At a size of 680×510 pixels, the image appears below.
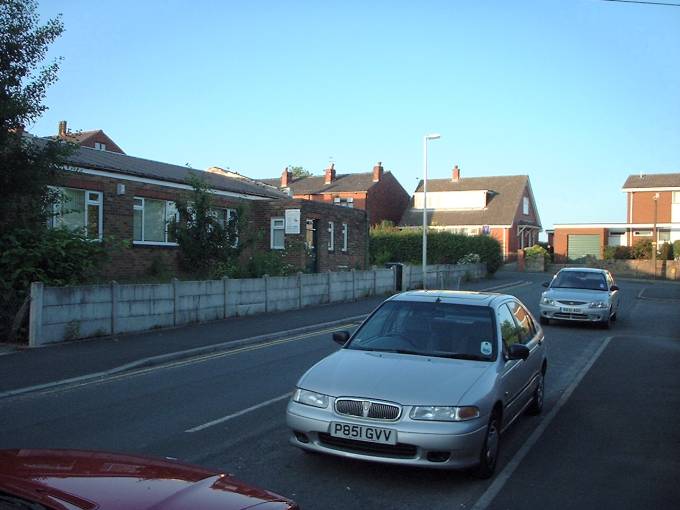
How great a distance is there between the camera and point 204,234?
19.2 metres

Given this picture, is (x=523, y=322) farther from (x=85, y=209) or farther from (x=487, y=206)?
(x=487, y=206)

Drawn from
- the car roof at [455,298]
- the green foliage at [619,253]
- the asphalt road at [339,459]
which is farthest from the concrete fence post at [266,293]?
the green foliage at [619,253]

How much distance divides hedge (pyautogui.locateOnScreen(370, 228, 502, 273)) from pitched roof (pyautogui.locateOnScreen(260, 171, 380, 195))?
16.1 m

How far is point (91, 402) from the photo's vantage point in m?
8.50

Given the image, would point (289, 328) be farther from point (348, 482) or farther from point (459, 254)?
point (459, 254)

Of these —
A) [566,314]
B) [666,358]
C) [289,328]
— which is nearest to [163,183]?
[289,328]

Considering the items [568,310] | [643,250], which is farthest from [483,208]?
[568,310]

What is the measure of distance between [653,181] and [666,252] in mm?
9670

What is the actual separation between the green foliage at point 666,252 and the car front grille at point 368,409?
167 feet

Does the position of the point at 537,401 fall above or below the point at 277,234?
below

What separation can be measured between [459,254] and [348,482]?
35.6 m

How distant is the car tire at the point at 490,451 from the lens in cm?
547

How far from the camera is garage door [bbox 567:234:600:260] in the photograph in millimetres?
57281

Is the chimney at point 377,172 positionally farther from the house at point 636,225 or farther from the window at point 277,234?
the window at point 277,234
